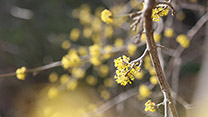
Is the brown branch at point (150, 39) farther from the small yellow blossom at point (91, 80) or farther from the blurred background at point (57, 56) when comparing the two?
the small yellow blossom at point (91, 80)

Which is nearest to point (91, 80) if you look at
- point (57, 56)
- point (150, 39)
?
point (57, 56)

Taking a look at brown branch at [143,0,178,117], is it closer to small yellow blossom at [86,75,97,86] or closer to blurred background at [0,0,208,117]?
blurred background at [0,0,208,117]

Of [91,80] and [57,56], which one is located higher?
[57,56]

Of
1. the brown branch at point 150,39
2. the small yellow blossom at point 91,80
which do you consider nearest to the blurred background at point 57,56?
the small yellow blossom at point 91,80

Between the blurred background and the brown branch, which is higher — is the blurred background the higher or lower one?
the higher one

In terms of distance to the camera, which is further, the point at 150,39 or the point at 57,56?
the point at 57,56

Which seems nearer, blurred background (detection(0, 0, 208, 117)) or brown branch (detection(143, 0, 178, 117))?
brown branch (detection(143, 0, 178, 117))

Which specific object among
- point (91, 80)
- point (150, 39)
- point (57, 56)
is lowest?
point (150, 39)

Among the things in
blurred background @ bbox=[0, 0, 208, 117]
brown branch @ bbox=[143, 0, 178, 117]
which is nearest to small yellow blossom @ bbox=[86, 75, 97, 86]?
blurred background @ bbox=[0, 0, 208, 117]

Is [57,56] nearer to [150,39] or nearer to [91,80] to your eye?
[91,80]

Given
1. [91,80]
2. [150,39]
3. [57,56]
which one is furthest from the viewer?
[57,56]

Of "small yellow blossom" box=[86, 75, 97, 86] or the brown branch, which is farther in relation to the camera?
"small yellow blossom" box=[86, 75, 97, 86]

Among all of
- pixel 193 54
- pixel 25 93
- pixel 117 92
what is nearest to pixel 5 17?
pixel 25 93
